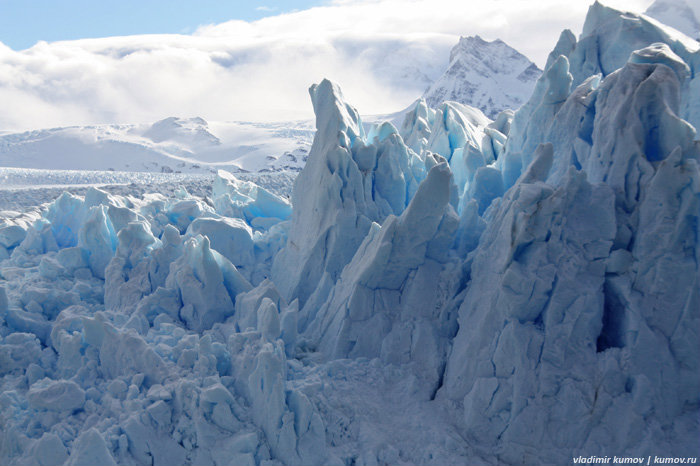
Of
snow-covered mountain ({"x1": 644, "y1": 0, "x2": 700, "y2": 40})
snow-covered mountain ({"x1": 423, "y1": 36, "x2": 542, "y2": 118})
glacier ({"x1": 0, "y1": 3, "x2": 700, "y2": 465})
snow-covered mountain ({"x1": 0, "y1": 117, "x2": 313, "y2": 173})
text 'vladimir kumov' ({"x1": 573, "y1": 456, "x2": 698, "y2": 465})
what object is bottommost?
snow-covered mountain ({"x1": 0, "y1": 117, "x2": 313, "y2": 173})

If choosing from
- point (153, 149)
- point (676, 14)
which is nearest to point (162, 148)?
point (153, 149)

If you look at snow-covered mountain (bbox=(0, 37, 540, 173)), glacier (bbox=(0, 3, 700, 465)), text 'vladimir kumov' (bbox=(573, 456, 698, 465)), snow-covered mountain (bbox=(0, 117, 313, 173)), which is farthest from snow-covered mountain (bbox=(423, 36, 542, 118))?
text 'vladimir kumov' (bbox=(573, 456, 698, 465))

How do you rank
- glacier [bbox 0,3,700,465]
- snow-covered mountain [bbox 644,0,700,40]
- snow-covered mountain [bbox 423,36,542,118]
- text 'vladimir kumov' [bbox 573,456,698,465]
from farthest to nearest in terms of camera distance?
1. snow-covered mountain [bbox 423,36,542,118]
2. snow-covered mountain [bbox 644,0,700,40]
3. glacier [bbox 0,3,700,465]
4. text 'vladimir kumov' [bbox 573,456,698,465]

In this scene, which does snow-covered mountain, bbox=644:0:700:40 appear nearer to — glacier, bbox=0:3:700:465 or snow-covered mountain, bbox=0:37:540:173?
snow-covered mountain, bbox=0:37:540:173

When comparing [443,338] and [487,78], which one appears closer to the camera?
[443,338]

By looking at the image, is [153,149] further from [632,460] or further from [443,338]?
[632,460]

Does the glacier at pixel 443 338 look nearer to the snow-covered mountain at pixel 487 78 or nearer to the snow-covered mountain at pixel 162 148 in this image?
the snow-covered mountain at pixel 162 148

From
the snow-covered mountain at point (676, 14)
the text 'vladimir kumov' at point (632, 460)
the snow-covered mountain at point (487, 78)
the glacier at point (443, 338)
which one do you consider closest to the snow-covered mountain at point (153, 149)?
the glacier at point (443, 338)

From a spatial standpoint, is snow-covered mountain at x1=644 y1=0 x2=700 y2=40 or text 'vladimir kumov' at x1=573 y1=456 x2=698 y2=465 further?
snow-covered mountain at x1=644 y1=0 x2=700 y2=40
